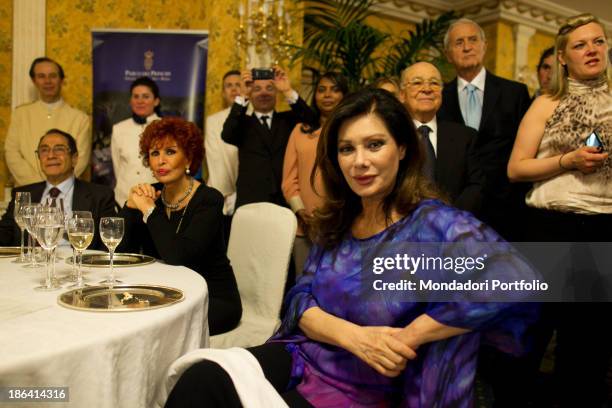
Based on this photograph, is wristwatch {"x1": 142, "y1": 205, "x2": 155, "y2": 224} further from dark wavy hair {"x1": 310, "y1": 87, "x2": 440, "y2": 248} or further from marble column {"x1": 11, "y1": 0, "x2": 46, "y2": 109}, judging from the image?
marble column {"x1": 11, "y1": 0, "x2": 46, "y2": 109}

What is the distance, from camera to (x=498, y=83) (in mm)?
2766

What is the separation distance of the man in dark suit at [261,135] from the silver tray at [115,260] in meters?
1.28

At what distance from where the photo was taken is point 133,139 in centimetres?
380

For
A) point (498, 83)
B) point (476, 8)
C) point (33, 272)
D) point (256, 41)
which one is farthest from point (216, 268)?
point (476, 8)

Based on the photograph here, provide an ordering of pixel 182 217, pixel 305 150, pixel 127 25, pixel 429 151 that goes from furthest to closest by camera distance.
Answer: pixel 127 25 < pixel 305 150 < pixel 429 151 < pixel 182 217

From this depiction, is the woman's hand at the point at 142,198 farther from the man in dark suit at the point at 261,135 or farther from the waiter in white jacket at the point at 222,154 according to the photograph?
the waiter in white jacket at the point at 222,154

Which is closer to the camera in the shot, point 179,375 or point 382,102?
point 179,375

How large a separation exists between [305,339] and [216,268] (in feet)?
2.54

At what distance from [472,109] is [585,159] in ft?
3.31

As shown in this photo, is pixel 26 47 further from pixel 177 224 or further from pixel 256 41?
pixel 177 224

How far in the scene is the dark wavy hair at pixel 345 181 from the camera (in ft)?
4.55

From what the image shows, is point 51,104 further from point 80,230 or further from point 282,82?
point 80,230

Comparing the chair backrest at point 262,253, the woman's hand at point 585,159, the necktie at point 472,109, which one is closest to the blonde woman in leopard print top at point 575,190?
the woman's hand at point 585,159

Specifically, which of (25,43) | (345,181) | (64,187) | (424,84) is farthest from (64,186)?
(25,43)
